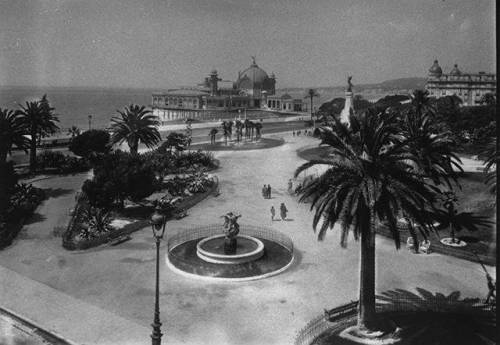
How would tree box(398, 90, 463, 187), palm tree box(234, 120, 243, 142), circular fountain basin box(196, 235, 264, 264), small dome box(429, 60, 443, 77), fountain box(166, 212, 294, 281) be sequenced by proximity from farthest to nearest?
small dome box(429, 60, 443, 77), palm tree box(234, 120, 243, 142), tree box(398, 90, 463, 187), circular fountain basin box(196, 235, 264, 264), fountain box(166, 212, 294, 281)

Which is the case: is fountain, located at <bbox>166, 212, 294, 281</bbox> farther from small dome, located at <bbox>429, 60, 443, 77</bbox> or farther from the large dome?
the large dome

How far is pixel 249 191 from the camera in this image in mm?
42750

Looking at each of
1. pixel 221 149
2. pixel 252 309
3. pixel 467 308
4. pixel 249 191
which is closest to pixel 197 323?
pixel 252 309

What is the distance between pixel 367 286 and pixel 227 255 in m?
9.19

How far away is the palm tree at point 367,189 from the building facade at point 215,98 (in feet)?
339

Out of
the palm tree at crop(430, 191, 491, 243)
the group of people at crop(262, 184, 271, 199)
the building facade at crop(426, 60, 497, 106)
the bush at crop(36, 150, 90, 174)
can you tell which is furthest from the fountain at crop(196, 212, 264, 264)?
the building facade at crop(426, 60, 497, 106)

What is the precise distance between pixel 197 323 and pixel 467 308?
424 inches

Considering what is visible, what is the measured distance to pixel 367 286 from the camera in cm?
1730

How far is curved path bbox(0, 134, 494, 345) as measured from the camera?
18.3m

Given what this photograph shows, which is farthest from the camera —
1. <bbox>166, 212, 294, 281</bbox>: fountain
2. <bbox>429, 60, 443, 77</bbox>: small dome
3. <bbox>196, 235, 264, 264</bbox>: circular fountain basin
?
<bbox>429, 60, 443, 77</bbox>: small dome

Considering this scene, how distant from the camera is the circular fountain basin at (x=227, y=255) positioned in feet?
80.4

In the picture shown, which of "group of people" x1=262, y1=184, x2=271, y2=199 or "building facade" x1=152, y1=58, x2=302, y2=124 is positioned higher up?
"building facade" x1=152, y1=58, x2=302, y2=124

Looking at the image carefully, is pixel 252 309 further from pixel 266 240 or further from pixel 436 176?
pixel 436 176

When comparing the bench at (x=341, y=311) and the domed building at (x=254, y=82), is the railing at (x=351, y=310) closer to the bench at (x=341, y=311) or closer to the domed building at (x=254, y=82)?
the bench at (x=341, y=311)
